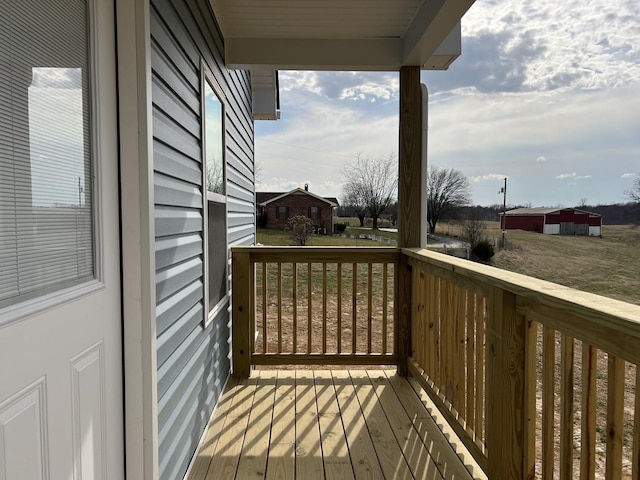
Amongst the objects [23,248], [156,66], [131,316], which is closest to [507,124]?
[156,66]

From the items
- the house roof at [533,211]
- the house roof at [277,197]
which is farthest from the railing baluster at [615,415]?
the house roof at [277,197]

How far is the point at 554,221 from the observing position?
2385mm

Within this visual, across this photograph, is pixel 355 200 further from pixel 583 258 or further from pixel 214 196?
pixel 583 258

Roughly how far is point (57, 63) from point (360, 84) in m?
11.2

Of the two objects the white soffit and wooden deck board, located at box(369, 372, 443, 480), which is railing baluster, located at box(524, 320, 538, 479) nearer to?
wooden deck board, located at box(369, 372, 443, 480)

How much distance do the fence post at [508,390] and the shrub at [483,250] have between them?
100cm

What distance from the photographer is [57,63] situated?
1.09 metres

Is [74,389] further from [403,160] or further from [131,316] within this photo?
[403,160]

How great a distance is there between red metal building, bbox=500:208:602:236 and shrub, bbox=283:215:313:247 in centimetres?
→ 389

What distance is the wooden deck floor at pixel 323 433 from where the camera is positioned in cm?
215

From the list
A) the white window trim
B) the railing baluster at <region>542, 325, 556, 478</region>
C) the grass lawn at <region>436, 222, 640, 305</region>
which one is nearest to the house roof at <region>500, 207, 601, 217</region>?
the grass lawn at <region>436, 222, 640, 305</region>

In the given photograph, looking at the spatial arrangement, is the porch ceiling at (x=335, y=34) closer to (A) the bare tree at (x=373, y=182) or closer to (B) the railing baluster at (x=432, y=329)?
(B) the railing baluster at (x=432, y=329)

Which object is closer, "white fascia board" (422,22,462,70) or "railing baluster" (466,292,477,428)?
"railing baluster" (466,292,477,428)

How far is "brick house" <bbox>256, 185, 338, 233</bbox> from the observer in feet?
22.5
